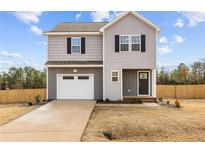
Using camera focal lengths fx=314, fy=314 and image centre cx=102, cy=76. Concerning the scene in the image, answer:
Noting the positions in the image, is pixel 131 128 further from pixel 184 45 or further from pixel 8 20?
pixel 184 45

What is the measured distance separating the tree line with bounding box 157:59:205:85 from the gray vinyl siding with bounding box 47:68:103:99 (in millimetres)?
10663

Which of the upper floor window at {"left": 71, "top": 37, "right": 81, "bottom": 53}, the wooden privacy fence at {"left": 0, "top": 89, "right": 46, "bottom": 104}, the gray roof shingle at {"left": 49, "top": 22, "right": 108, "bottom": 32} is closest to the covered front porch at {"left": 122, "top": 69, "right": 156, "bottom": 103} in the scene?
the upper floor window at {"left": 71, "top": 37, "right": 81, "bottom": 53}

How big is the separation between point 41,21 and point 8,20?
9.11 feet

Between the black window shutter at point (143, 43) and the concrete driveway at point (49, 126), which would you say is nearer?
the concrete driveway at point (49, 126)

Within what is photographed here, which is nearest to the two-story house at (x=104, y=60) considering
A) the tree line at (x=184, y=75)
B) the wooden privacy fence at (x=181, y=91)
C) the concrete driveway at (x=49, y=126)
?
the concrete driveway at (x=49, y=126)

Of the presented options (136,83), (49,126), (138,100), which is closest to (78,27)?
(136,83)

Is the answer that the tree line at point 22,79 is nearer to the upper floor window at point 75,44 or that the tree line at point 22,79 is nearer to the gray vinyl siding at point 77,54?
the gray vinyl siding at point 77,54

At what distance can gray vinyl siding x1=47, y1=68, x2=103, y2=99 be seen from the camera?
20.8 metres

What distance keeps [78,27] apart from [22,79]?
30.7 feet

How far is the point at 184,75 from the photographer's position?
3011 cm

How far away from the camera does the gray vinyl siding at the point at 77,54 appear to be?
21.0 metres

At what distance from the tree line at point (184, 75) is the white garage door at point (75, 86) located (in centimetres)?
1096

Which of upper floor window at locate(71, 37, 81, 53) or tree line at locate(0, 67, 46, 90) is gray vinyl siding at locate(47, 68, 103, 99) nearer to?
upper floor window at locate(71, 37, 81, 53)
